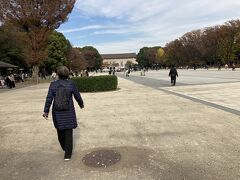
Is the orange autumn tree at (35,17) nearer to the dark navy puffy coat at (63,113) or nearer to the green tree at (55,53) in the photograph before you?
the green tree at (55,53)

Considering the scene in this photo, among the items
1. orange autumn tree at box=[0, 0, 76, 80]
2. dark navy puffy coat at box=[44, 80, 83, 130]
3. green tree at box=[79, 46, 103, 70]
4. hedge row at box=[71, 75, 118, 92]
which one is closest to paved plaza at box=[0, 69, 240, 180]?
dark navy puffy coat at box=[44, 80, 83, 130]

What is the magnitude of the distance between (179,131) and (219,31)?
285 feet

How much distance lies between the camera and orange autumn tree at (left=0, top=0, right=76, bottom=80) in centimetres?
3634

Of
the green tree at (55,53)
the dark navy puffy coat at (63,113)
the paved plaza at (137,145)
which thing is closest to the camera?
the paved plaza at (137,145)

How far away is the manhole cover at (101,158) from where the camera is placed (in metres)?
4.99

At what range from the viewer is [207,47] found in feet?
304

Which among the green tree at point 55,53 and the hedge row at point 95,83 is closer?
the hedge row at point 95,83

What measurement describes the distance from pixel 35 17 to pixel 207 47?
223 feet

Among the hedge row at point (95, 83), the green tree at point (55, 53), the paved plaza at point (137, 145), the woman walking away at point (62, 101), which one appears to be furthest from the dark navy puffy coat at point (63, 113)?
the green tree at point (55, 53)

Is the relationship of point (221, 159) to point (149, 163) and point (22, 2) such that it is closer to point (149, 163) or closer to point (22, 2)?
point (149, 163)

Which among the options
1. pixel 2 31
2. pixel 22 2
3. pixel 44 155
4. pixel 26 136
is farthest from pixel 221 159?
pixel 2 31

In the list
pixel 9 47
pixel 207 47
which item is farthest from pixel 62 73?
pixel 207 47

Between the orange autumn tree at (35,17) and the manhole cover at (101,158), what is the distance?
34.5m

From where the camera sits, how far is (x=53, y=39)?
221 feet
